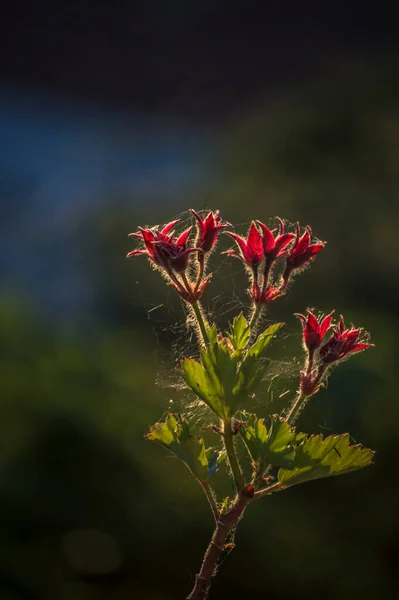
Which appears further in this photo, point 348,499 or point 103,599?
point 348,499

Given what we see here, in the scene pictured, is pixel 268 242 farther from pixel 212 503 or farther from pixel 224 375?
pixel 212 503

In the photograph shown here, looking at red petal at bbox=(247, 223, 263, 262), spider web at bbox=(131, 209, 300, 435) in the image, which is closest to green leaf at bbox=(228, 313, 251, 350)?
red petal at bbox=(247, 223, 263, 262)

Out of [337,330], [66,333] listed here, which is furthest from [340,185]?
[337,330]

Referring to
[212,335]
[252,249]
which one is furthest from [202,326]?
[252,249]

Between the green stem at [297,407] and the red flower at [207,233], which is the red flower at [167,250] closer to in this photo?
the red flower at [207,233]

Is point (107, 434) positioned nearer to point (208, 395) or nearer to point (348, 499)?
point (348, 499)

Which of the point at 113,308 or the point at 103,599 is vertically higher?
the point at 113,308

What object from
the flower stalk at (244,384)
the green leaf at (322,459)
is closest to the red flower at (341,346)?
the flower stalk at (244,384)
